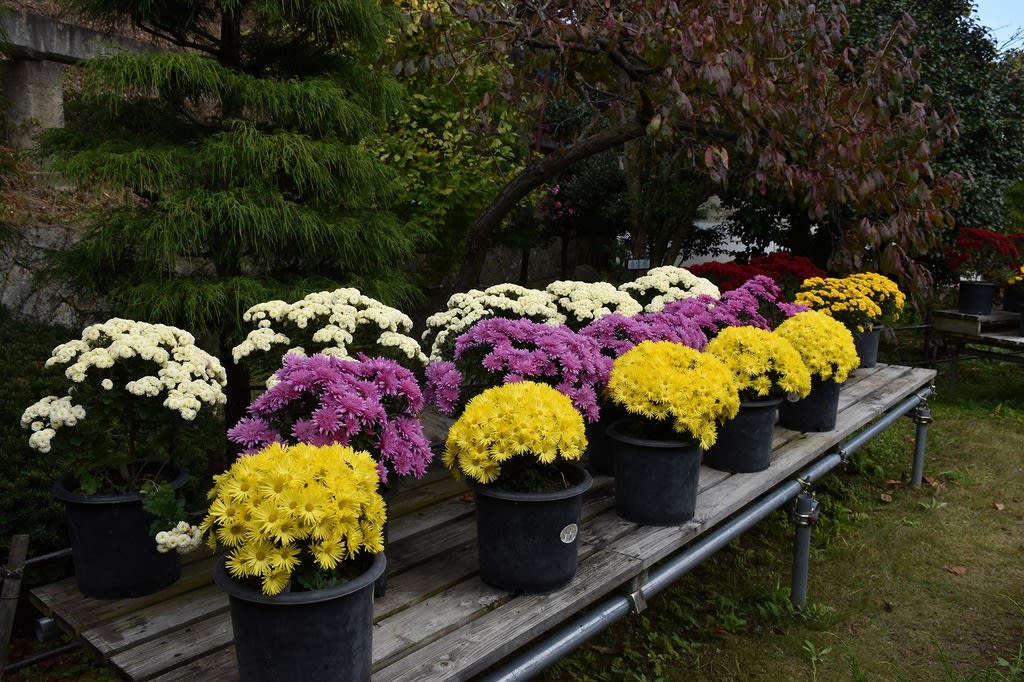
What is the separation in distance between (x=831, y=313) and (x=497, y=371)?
2626mm

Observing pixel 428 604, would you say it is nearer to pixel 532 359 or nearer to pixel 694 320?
pixel 532 359

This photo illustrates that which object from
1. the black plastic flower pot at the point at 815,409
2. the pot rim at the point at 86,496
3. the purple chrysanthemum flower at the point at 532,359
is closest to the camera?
the pot rim at the point at 86,496

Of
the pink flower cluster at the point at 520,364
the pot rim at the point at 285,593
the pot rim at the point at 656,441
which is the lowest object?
the pot rim at the point at 285,593

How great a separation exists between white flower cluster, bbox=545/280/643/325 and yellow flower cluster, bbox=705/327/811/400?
19.9 inches

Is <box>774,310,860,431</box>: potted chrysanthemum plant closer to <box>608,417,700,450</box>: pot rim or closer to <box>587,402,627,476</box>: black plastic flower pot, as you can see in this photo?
<box>587,402,627,476</box>: black plastic flower pot

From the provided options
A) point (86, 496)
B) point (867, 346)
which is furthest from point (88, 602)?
point (867, 346)

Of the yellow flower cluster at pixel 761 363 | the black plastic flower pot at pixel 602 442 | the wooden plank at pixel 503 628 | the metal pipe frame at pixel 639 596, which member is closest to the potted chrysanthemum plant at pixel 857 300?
the metal pipe frame at pixel 639 596

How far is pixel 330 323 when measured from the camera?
2516mm

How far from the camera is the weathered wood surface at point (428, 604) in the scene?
1.61 metres

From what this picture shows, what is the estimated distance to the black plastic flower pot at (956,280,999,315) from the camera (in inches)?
251

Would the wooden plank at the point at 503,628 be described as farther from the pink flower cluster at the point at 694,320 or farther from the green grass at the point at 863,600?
the pink flower cluster at the point at 694,320

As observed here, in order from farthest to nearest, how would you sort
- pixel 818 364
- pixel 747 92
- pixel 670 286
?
pixel 670 286
pixel 747 92
pixel 818 364

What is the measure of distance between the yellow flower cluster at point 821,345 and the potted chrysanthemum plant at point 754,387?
0.89 ft

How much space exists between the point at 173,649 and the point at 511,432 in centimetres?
84
